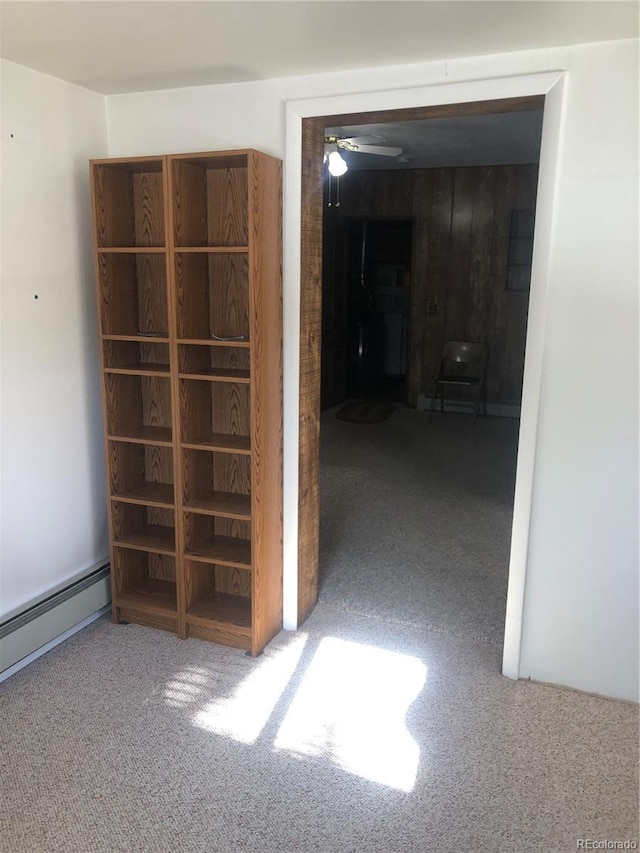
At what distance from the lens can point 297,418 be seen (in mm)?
2617

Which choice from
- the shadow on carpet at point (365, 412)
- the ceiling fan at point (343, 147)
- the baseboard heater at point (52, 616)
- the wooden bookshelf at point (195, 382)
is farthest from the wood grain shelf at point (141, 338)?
the shadow on carpet at point (365, 412)

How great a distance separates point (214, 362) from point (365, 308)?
16.6 feet

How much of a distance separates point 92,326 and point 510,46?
188 centimetres

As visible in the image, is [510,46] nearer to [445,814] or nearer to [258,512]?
[258,512]

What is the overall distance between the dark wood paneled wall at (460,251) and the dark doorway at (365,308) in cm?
33

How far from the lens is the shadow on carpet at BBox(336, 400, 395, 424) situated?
6.48 meters

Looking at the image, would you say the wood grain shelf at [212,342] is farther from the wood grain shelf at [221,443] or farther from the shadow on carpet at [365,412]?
the shadow on carpet at [365,412]

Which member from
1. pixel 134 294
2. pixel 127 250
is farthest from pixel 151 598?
pixel 127 250

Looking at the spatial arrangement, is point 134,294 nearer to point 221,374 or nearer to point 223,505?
point 221,374

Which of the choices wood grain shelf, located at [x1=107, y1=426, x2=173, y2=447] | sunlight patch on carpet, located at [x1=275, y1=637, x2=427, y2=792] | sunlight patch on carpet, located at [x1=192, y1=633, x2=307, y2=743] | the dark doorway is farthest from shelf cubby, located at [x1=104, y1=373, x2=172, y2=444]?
the dark doorway

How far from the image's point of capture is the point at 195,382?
8.59 feet

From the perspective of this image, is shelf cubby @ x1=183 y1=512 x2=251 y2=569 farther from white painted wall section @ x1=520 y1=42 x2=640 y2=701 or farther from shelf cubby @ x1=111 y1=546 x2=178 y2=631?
white painted wall section @ x1=520 y1=42 x2=640 y2=701

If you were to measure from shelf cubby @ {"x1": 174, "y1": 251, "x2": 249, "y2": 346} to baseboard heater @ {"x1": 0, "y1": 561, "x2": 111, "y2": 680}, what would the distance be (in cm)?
114

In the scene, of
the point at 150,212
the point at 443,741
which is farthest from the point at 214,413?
the point at 443,741
